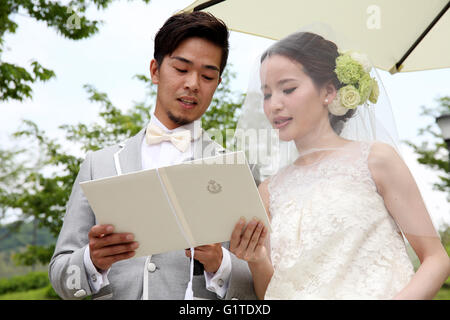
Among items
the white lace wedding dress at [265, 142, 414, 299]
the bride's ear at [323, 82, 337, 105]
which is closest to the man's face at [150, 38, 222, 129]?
the bride's ear at [323, 82, 337, 105]

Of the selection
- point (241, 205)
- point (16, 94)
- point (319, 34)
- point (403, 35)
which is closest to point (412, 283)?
point (241, 205)

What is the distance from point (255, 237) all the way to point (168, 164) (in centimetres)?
72

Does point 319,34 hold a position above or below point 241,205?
above

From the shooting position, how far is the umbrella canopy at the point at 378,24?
2.19 meters

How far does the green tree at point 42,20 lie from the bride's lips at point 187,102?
10.7 ft

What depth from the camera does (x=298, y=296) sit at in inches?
66.4

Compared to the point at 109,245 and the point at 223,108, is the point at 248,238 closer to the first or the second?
the point at 109,245

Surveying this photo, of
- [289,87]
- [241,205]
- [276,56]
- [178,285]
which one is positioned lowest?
[178,285]

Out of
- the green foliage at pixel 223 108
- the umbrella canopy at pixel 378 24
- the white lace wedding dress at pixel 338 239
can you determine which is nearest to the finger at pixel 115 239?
the white lace wedding dress at pixel 338 239

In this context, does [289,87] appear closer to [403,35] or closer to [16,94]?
[403,35]
